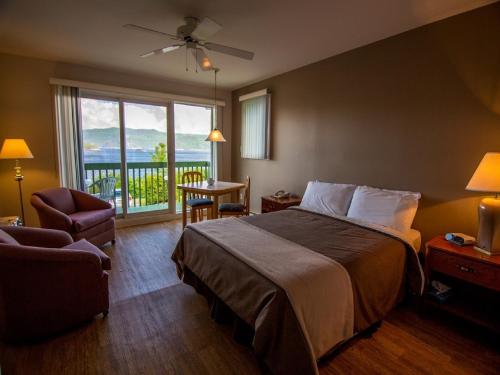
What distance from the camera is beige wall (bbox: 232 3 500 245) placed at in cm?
220

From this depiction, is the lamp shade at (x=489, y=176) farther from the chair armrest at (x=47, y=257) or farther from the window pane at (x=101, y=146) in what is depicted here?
the window pane at (x=101, y=146)

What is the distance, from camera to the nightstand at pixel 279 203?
142 inches

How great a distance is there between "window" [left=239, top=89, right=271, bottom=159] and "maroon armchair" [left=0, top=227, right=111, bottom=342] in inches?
124

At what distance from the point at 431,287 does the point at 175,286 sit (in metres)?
2.28

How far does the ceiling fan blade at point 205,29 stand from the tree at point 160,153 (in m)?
2.69

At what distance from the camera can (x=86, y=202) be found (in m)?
3.54

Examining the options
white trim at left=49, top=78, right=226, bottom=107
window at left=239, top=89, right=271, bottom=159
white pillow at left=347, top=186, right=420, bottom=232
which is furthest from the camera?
window at left=239, top=89, right=271, bottom=159

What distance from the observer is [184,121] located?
16.2ft

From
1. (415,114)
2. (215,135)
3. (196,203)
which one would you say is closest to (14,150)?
(196,203)

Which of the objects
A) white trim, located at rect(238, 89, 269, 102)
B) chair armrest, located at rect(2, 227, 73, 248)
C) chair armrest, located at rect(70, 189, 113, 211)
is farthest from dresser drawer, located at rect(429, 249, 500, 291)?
chair armrest, located at rect(70, 189, 113, 211)

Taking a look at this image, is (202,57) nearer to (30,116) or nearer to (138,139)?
(138,139)

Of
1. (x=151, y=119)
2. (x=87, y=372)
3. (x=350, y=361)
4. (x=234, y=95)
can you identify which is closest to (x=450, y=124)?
(x=350, y=361)

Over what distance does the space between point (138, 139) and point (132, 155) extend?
0.30m

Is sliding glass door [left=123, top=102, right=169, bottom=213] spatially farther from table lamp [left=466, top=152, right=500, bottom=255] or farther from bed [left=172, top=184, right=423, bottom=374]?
table lamp [left=466, top=152, right=500, bottom=255]
